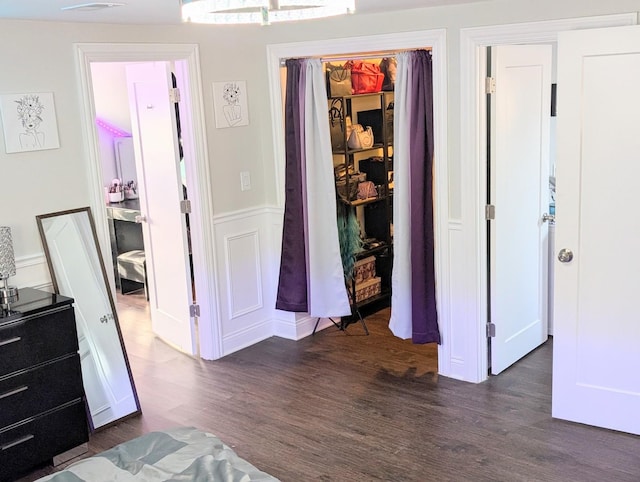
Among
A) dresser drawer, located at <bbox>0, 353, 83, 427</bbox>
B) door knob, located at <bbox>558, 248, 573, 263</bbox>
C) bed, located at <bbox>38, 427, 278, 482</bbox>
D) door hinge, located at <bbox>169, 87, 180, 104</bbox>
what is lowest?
dresser drawer, located at <bbox>0, 353, 83, 427</bbox>

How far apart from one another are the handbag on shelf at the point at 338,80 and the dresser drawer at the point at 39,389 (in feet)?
8.57

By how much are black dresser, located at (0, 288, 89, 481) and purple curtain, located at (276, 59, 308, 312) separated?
1775 millimetres

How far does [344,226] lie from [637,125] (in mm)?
2326

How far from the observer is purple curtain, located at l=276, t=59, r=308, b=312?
4.84 meters

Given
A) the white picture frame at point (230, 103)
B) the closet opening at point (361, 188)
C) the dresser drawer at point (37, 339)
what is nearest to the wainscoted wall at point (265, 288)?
the closet opening at point (361, 188)

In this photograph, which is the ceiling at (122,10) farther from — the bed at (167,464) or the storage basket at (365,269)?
the storage basket at (365,269)

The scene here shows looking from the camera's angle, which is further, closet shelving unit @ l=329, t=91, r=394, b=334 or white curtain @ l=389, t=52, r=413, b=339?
closet shelving unit @ l=329, t=91, r=394, b=334

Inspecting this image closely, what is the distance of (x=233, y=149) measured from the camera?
195 inches

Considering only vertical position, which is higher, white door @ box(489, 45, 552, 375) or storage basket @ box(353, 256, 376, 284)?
white door @ box(489, 45, 552, 375)

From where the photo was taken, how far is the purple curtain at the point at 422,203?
4.30 metres

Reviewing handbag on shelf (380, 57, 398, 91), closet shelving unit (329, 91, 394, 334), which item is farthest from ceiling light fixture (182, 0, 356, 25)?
handbag on shelf (380, 57, 398, 91)

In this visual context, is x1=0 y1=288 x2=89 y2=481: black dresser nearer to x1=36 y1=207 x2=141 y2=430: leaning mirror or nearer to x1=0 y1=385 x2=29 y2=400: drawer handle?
x1=0 y1=385 x2=29 y2=400: drawer handle

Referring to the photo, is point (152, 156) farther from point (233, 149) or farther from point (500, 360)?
point (500, 360)

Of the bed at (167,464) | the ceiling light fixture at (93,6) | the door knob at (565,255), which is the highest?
the ceiling light fixture at (93,6)
